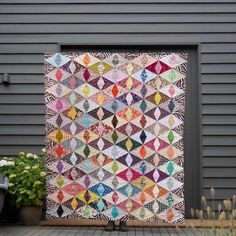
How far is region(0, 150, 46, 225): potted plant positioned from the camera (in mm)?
6820

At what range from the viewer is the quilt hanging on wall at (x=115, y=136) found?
6270 millimetres

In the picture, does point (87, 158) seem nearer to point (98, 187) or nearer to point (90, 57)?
point (98, 187)

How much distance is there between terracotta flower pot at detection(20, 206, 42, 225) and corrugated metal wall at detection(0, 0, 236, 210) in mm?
1161

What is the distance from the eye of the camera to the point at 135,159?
20.7 feet

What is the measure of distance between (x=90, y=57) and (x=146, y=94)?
91 cm

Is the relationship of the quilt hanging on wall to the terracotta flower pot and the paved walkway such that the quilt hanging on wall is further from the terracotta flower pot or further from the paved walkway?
the terracotta flower pot

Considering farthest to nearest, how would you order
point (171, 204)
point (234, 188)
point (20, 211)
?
point (234, 188) → point (20, 211) → point (171, 204)

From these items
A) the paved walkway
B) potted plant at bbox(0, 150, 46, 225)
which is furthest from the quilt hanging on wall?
potted plant at bbox(0, 150, 46, 225)
